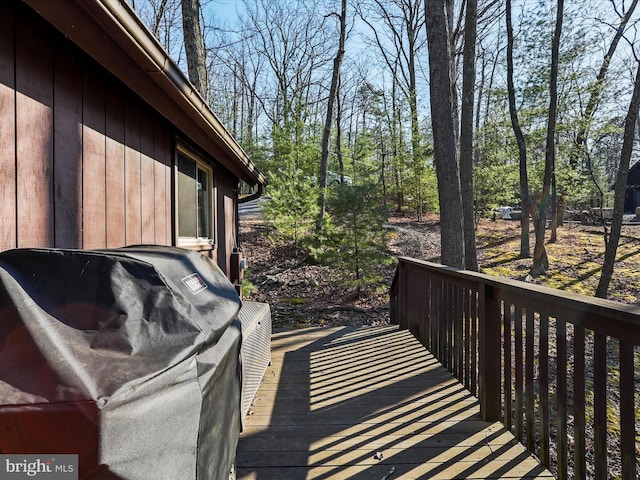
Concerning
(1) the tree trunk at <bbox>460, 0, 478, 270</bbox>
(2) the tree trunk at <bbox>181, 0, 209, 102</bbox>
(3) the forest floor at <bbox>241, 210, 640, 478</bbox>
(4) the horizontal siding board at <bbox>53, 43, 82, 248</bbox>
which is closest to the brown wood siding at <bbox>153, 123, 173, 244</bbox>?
(4) the horizontal siding board at <bbox>53, 43, 82, 248</bbox>

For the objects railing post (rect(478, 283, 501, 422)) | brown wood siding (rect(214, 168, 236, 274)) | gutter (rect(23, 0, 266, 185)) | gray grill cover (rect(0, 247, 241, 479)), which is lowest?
railing post (rect(478, 283, 501, 422))

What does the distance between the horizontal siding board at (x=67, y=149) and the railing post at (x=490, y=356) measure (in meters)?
2.44

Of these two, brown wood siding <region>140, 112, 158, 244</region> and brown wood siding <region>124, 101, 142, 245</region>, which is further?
brown wood siding <region>140, 112, 158, 244</region>

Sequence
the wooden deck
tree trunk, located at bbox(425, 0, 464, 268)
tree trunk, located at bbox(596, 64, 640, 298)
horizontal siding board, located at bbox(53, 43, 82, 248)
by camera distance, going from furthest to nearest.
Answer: tree trunk, located at bbox(596, 64, 640, 298) < tree trunk, located at bbox(425, 0, 464, 268) < the wooden deck < horizontal siding board, located at bbox(53, 43, 82, 248)

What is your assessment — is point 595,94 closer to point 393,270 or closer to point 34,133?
point 393,270

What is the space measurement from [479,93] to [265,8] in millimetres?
11643

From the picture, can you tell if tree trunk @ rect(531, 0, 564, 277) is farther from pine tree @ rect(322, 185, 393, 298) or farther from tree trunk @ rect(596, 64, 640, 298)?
pine tree @ rect(322, 185, 393, 298)

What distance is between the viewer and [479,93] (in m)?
19.7

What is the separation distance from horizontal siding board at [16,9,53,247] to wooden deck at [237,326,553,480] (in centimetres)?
156

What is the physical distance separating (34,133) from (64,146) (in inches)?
7.0

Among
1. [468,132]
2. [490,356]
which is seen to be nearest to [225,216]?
[490,356]

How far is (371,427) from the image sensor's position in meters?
2.39

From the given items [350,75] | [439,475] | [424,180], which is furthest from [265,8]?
[439,475]

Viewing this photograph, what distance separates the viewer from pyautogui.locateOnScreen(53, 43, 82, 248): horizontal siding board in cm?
176
